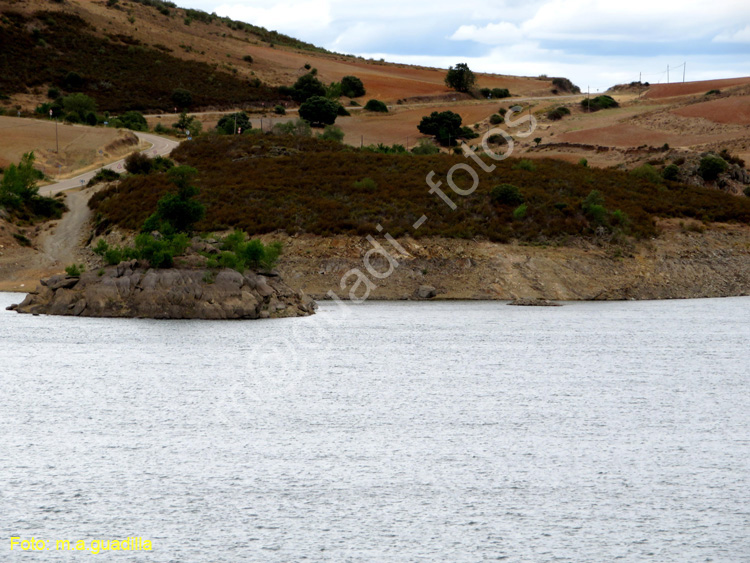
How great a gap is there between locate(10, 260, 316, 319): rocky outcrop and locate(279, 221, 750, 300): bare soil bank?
45.2 feet

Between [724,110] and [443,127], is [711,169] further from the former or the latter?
[443,127]

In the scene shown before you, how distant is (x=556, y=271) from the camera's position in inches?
2835

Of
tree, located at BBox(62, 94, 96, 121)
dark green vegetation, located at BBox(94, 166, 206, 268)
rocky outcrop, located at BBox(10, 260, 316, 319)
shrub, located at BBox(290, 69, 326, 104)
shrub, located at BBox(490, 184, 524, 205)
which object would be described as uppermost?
shrub, located at BBox(290, 69, 326, 104)

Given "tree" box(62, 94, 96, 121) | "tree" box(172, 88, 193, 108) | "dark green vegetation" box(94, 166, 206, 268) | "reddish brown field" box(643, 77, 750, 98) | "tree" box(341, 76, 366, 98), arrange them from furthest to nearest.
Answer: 1. "tree" box(341, 76, 366, 98)
2. "reddish brown field" box(643, 77, 750, 98)
3. "tree" box(172, 88, 193, 108)
4. "tree" box(62, 94, 96, 121)
5. "dark green vegetation" box(94, 166, 206, 268)

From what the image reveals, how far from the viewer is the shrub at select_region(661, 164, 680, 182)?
9856 centimetres

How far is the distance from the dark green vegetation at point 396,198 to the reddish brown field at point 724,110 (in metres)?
38.7

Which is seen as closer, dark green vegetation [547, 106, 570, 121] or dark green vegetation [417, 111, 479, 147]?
dark green vegetation [417, 111, 479, 147]

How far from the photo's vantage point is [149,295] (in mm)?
55188

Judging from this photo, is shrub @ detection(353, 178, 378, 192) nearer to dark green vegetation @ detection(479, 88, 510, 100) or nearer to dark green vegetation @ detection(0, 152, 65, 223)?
dark green vegetation @ detection(0, 152, 65, 223)

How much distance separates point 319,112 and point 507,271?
2899 inches

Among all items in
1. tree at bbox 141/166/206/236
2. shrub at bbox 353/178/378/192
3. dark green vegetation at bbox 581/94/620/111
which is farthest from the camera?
dark green vegetation at bbox 581/94/620/111

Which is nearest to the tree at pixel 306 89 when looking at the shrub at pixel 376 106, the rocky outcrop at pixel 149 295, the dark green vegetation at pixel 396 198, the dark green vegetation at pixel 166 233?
the shrub at pixel 376 106

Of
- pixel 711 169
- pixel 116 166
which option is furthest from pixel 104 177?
pixel 711 169

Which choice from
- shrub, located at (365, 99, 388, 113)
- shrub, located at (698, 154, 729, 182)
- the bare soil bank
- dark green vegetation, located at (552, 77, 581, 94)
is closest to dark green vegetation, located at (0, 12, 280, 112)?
shrub, located at (365, 99, 388, 113)
